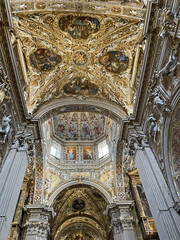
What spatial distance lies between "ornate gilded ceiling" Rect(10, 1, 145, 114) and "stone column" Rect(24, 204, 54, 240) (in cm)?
845

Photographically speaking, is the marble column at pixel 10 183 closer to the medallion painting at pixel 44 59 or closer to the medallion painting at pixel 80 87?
the medallion painting at pixel 44 59

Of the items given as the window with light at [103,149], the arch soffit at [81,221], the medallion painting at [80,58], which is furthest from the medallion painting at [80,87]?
the arch soffit at [81,221]

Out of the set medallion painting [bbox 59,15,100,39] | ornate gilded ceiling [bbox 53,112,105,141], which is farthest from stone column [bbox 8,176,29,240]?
medallion painting [bbox 59,15,100,39]

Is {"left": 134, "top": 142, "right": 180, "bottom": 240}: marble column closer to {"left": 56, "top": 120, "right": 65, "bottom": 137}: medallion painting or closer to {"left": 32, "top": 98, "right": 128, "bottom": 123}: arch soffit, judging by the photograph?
{"left": 32, "top": 98, "right": 128, "bottom": 123}: arch soffit

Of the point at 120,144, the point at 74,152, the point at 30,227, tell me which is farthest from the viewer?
the point at 74,152

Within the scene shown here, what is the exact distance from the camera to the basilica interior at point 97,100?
6863 mm

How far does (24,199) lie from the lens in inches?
627

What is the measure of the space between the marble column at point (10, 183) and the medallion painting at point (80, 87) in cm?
532

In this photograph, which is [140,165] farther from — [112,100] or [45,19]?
[45,19]

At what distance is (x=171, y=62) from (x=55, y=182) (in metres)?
14.4

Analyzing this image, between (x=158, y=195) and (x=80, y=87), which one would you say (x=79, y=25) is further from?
(x=158, y=195)

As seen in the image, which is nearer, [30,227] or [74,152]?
[30,227]

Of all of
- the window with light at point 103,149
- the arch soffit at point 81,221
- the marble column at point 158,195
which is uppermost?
the window with light at point 103,149

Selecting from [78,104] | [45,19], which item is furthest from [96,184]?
[45,19]
